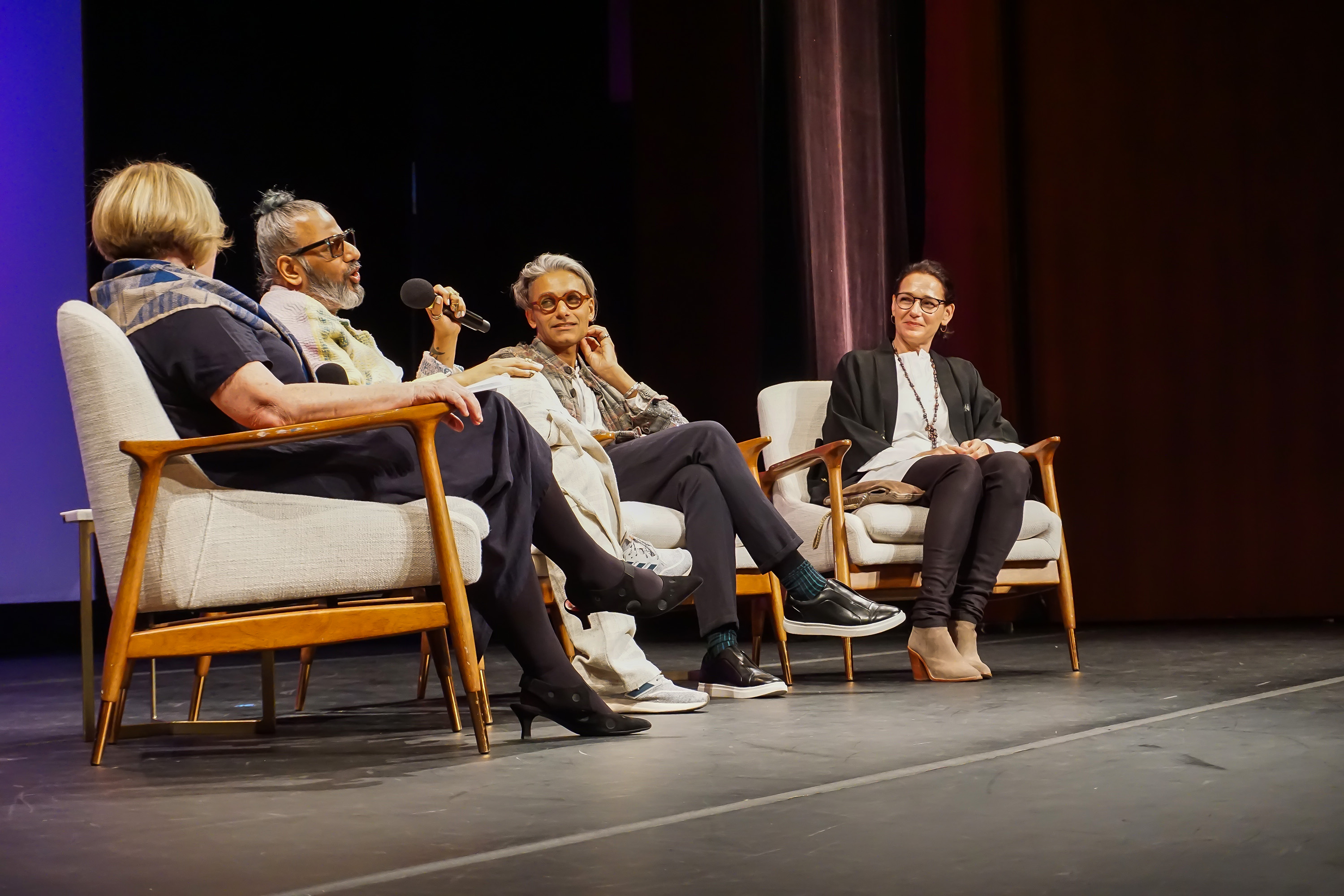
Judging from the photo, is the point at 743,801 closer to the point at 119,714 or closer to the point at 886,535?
the point at 119,714

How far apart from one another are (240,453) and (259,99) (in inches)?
121

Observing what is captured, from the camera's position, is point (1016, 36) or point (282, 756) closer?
point (282, 756)

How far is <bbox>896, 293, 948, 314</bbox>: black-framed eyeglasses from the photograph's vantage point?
12.1 ft

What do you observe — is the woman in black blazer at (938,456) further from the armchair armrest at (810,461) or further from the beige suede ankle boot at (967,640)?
the armchair armrest at (810,461)

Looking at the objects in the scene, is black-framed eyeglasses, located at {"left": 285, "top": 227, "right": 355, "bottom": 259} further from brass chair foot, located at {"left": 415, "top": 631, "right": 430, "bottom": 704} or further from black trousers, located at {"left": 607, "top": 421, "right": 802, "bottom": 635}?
brass chair foot, located at {"left": 415, "top": 631, "right": 430, "bottom": 704}

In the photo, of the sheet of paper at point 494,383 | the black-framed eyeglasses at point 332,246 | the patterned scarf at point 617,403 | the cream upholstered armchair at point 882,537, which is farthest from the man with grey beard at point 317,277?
the cream upholstered armchair at point 882,537

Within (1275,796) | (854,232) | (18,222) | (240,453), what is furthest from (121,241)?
(854,232)

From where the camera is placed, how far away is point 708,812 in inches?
60.6

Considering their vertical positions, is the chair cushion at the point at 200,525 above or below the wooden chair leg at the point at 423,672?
above

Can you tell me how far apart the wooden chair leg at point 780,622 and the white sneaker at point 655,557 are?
1.44ft

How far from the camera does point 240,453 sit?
203 centimetres

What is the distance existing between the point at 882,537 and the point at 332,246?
1.43 meters

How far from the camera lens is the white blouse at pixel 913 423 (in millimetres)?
3445

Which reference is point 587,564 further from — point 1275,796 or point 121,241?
point 1275,796
